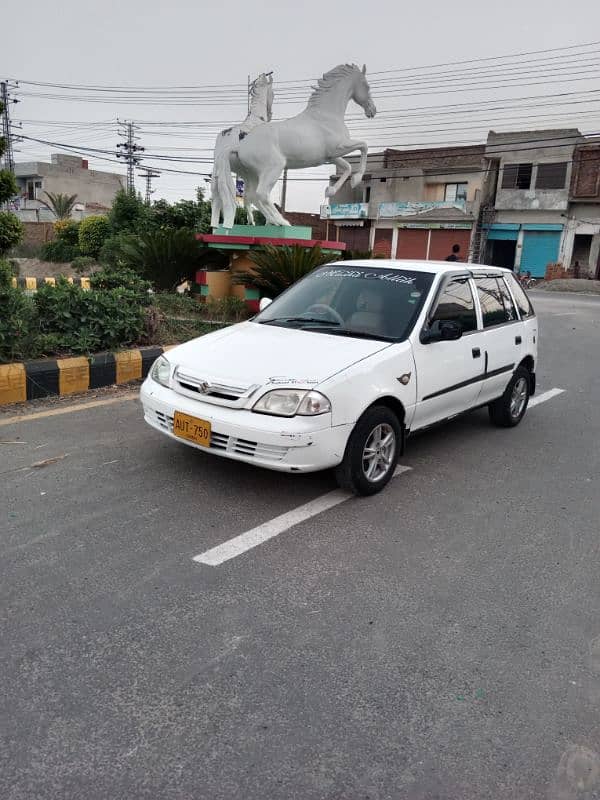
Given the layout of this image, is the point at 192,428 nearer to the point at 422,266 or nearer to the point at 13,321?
the point at 422,266

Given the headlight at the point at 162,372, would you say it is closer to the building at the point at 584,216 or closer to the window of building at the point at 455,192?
the building at the point at 584,216

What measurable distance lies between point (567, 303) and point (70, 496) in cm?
2181

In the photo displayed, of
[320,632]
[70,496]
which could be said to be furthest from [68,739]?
[70,496]

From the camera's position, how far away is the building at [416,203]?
4078cm

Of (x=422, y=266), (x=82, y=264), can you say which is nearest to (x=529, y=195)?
(x=82, y=264)

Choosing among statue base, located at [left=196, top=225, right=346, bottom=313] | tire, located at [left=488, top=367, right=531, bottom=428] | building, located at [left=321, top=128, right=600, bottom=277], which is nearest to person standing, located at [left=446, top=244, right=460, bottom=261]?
statue base, located at [left=196, top=225, right=346, bottom=313]

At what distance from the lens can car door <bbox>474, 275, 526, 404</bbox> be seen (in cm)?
577

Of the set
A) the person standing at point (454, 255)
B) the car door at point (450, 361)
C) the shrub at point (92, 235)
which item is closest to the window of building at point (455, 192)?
the person standing at point (454, 255)

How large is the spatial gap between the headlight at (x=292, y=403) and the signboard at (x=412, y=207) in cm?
3917

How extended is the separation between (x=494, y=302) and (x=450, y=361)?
45.0 inches

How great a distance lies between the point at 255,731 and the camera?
235cm

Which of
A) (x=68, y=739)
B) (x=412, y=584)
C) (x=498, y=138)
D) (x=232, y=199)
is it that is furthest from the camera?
(x=498, y=138)

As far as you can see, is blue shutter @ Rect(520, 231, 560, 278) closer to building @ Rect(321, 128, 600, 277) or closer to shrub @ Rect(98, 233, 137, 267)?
building @ Rect(321, 128, 600, 277)

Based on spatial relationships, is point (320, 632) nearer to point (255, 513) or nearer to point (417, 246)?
point (255, 513)
